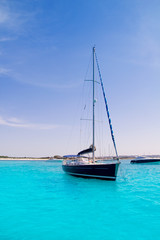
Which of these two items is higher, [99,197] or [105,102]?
[105,102]

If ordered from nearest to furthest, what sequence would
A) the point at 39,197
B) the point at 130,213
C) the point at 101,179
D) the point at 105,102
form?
the point at 130,213 → the point at 39,197 → the point at 101,179 → the point at 105,102

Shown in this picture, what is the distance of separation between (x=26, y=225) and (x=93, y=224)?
3229mm

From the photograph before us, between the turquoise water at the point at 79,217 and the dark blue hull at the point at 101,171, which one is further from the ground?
the dark blue hull at the point at 101,171

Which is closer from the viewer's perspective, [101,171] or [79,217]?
[79,217]

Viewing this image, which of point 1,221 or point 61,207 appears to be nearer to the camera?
point 1,221

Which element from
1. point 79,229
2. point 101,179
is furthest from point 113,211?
point 101,179

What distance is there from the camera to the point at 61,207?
35.1ft

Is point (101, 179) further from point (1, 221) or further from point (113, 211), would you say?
point (1, 221)

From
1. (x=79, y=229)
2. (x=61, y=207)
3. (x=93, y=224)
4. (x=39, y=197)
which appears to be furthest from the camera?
(x=39, y=197)

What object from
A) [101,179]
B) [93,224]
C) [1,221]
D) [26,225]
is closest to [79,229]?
[93,224]

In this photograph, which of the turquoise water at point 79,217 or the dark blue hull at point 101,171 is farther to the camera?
the dark blue hull at point 101,171

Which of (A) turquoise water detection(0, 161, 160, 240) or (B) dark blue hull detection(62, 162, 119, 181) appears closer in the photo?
(A) turquoise water detection(0, 161, 160, 240)

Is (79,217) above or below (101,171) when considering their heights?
below

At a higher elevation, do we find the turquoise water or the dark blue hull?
the dark blue hull
